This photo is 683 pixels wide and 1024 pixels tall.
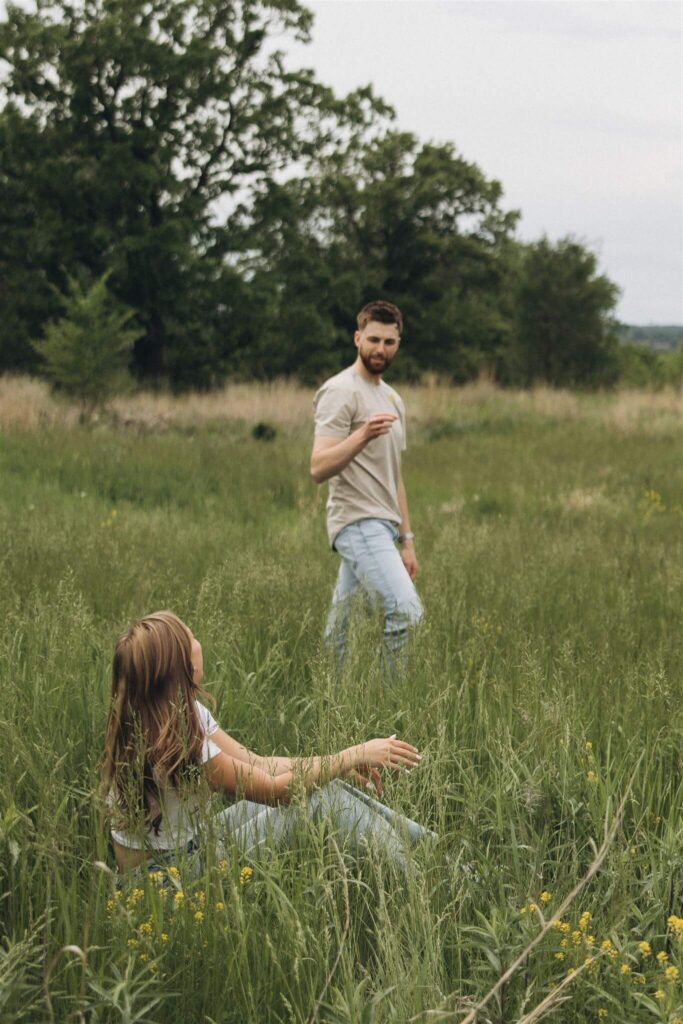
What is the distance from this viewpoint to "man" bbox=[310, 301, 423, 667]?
4590 millimetres

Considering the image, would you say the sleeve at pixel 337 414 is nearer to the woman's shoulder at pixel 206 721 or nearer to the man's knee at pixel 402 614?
the man's knee at pixel 402 614

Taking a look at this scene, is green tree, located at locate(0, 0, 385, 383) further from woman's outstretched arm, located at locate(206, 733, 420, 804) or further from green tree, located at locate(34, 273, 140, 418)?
woman's outstretched arm, located at locate(206, 733, 420, 804)

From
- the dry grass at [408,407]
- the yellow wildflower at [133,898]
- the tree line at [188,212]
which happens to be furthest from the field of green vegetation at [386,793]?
the tree line at [188,212]

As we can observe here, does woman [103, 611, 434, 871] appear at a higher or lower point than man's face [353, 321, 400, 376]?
lower

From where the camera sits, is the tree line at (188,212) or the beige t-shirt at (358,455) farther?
the tree line at (188,212)

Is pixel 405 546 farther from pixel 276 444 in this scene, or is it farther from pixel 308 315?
pixel 308 315

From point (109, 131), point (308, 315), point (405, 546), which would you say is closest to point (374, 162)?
point (308, 315)

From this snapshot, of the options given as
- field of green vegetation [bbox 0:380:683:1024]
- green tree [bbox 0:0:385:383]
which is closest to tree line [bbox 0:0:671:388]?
green tree [bbox 0:0:385:383]

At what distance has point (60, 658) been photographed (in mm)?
3766

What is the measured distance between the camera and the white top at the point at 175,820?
2.44 meters

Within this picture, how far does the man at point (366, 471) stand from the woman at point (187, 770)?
169cm

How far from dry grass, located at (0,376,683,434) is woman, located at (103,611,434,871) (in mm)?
12901

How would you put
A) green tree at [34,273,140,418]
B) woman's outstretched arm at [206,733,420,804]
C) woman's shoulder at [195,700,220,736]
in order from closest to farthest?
woman's outstretched arm at [206,733,420,804]
woman's shoulder at [195,700,220,736]
green tree at [34,273,140,418]

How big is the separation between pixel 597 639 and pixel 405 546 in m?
1.03
